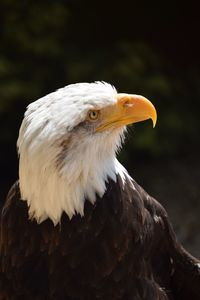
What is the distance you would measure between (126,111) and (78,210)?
52 centimetres

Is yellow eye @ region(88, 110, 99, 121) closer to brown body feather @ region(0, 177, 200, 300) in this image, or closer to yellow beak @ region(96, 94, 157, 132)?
yellow beak @ region(96, 94, 157, 132)

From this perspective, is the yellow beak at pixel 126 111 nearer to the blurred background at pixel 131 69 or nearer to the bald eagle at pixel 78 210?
the bald eagle at pixel 78 210

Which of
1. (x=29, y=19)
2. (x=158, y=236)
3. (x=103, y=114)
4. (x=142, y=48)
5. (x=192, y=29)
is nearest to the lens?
(x=103, y=114)

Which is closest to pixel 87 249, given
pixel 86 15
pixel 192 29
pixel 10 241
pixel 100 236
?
pixel 100 236

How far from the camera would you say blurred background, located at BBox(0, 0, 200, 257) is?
23.5ft

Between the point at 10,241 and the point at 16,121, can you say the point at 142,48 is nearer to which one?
the point at 16,121

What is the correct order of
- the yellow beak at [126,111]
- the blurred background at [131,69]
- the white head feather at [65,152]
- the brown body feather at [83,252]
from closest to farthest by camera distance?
the white head feather at [65,152] < the yellow beak at [126,111] < the brown body feather at [83,252] < the blurred background at [131,69]

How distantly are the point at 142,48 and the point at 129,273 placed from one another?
14.1ft

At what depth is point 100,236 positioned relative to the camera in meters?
3.59

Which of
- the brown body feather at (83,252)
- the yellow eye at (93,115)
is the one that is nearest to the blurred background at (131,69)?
the brown body feather at (83,252)

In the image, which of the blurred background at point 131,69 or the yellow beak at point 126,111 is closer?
the yellow beak at point 126,111

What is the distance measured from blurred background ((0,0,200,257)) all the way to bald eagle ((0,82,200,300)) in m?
2.81

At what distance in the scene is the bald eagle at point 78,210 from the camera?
3.34m

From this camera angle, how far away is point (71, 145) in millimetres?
3328
